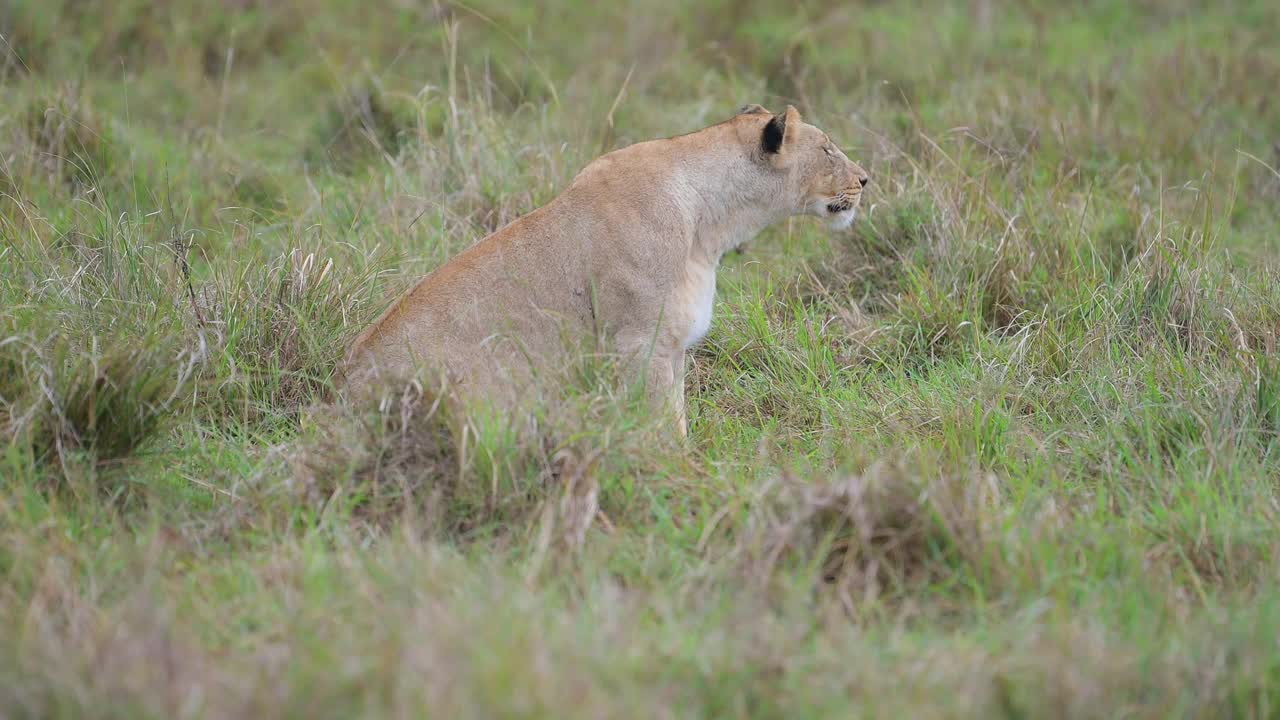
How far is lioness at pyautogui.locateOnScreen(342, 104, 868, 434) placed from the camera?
469 cm

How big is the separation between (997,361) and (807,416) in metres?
0.87

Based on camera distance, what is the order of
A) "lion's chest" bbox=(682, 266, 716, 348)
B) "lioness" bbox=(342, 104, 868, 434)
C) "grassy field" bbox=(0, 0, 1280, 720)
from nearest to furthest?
"grassy field" bbox=(0, 0, 1280, 720) → "lioness" bbox=(342, 104, 868, 434) → "lion's chest" bbox=(682, 266, 716, 348)

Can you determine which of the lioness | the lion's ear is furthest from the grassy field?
the lion's ear

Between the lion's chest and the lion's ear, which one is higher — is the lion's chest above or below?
below

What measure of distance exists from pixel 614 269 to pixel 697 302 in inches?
14.9

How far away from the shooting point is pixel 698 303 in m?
5.06

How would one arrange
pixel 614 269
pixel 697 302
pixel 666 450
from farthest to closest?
pixel 697 302
pixel 614 269
pixel 666 450

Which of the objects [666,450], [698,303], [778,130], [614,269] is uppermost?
[778,130]

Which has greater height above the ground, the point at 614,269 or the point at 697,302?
the point at 614,269

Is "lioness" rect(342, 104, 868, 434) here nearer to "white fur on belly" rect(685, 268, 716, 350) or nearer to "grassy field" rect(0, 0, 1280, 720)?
"white fur on belly" rect(685, 268, 716, 350)

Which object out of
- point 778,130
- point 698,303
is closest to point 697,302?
→ point 698,303

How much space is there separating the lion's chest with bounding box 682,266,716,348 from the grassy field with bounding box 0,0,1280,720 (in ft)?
1.15

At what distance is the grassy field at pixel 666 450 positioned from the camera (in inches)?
122

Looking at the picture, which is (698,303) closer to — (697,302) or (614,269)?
(697,302)
